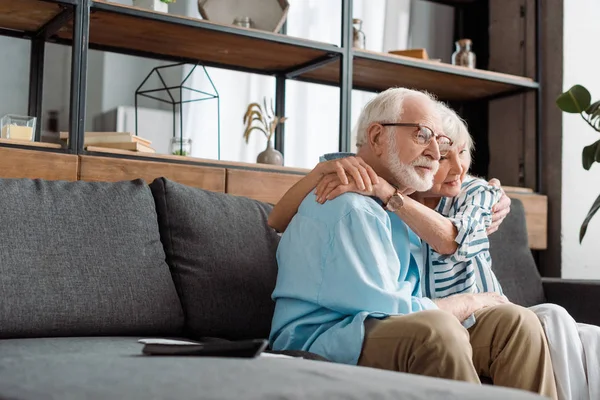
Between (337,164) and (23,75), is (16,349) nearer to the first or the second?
(337,164)

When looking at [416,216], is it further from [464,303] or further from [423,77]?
[423,77]

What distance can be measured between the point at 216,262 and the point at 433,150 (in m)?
0.64

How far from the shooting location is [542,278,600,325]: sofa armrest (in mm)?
2703

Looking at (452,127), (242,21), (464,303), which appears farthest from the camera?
(242,21)

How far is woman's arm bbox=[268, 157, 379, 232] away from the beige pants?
357mm

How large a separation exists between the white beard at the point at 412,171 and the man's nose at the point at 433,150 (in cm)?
1

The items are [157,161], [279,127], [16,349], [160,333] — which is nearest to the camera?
[16,349]

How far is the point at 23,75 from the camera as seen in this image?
497 centimetres

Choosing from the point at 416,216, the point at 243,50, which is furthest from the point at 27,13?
the point at 416,216

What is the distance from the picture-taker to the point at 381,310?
1726mm

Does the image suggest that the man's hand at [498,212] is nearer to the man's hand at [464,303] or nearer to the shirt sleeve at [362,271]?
the man's hand at [464,303]

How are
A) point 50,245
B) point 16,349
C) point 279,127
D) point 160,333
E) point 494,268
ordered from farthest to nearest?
point 279,127 < point 494,268 < point 160,333 < point 50,245 < point 16,349

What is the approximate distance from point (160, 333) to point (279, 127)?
1511 millimetres

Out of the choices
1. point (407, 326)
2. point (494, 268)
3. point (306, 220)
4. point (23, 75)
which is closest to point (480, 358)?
point (407, 326)
